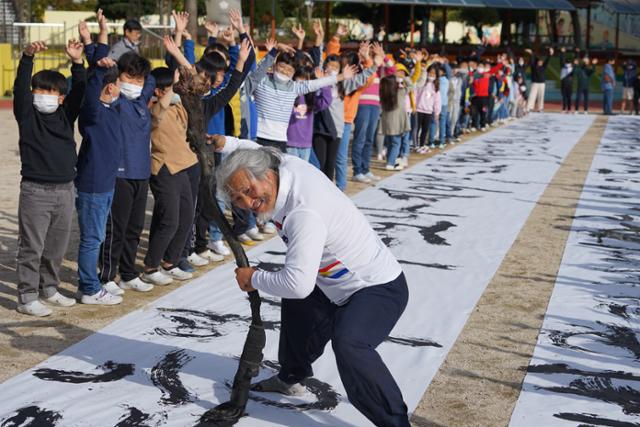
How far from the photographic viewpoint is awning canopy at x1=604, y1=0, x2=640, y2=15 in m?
43.7

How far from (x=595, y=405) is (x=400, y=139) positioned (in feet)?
28.4

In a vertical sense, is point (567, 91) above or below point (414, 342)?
below

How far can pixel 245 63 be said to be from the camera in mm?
6914

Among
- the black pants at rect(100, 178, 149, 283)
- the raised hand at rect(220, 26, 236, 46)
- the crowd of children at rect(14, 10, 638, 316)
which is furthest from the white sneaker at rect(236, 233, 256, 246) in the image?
the black pants at rect(100, 178, 149, 283)

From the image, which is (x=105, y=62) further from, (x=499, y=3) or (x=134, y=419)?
(x=499, y=3)

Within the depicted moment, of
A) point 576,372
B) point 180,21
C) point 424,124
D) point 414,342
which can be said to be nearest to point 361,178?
point 424,124

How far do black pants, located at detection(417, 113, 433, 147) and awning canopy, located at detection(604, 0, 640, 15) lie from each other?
3059 centimetres

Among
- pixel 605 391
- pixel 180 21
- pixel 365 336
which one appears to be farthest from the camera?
pixel 180 21

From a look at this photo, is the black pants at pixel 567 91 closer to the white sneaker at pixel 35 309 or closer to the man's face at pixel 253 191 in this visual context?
the white sneaker at pixel 35 309

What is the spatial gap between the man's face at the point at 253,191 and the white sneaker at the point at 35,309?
2.49m

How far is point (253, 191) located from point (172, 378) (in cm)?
153

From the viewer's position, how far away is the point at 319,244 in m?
3.69

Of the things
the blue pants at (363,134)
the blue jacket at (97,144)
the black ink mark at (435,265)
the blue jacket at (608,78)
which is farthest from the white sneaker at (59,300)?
the blue jacket at (608,78)

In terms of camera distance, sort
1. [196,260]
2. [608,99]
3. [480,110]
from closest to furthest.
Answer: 1. [196,260]
2. [480,110]
3. [608,99]
